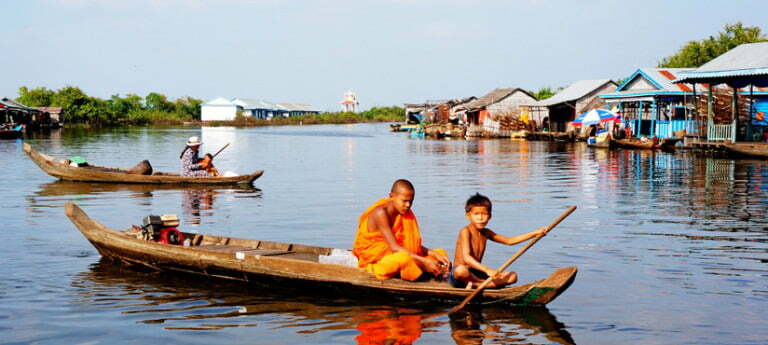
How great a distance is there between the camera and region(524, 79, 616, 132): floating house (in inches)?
1615

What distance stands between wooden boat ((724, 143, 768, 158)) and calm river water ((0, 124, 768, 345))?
3685mm

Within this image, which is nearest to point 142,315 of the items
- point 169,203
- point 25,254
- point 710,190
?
point 25,254

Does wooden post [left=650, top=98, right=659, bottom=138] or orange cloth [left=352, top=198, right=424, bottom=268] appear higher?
wooden post [left=650, top=98, right=659, bottom=138]

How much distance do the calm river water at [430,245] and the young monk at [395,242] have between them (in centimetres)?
35

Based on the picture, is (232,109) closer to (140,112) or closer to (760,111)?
(140,112)

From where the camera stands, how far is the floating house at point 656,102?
2967 centimetres

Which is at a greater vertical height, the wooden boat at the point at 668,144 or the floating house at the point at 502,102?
the floating house at the point at 502,102

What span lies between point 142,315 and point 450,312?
2684 mm

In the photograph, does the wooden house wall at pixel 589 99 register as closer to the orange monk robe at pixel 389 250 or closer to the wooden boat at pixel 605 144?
the wooden boat at pixel 605 144

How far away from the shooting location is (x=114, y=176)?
16.9m

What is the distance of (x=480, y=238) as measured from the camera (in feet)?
21.4

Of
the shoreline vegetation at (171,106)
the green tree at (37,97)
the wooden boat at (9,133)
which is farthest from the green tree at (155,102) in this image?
the wooden boat at (9,133)

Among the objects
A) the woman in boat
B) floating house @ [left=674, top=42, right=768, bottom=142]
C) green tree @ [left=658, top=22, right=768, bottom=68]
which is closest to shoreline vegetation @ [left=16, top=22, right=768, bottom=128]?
green tree @ [left=658, top=22, right=768, bottom=68]

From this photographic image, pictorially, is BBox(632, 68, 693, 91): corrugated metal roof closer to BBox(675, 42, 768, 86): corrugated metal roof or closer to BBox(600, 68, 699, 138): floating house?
BBox(600, 68, 699, 138): floating house
